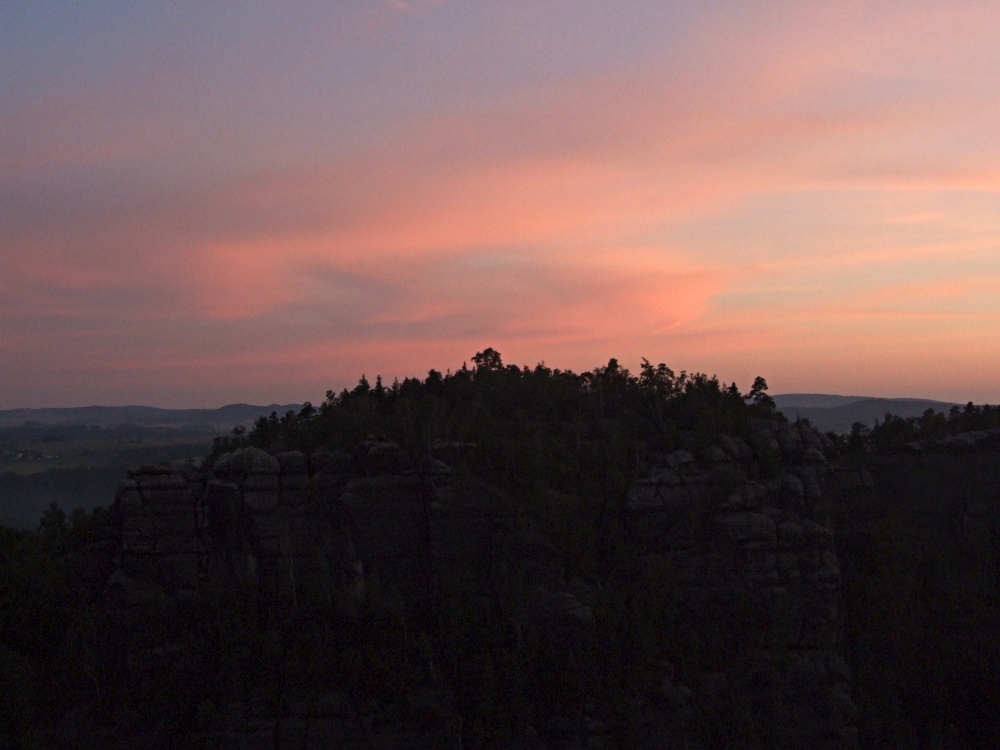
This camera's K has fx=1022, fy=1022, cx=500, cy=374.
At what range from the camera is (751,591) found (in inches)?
1635

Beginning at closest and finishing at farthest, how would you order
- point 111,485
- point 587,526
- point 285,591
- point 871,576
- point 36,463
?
1. point 285,591
2. point 587,526
3. point 871,576
4. point 111,485
5. point 36,463

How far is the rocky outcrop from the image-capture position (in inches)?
1594

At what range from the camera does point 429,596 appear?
41.4m

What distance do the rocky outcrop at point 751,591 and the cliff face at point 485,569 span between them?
0.24ft

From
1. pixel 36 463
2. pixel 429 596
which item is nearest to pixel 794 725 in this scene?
pixel 429 596

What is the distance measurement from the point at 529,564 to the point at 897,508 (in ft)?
62.5

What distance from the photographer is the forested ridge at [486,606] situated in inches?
1533

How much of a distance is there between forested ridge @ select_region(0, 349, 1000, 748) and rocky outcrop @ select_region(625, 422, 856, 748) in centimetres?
9

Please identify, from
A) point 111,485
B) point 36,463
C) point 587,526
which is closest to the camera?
point 587,526

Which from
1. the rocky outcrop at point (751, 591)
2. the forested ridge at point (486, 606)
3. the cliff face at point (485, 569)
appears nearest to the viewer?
the forested ridge at point (486, 606)

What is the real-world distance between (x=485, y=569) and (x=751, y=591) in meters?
10.8

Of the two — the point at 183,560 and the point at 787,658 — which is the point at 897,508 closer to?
the point at 787,658

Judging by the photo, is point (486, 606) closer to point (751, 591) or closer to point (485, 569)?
point (485, 569)

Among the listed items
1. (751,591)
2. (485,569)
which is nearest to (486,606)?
(485,569)
